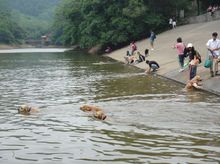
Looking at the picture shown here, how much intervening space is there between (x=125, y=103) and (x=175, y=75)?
8.50m

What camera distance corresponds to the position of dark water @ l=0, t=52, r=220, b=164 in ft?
29.8

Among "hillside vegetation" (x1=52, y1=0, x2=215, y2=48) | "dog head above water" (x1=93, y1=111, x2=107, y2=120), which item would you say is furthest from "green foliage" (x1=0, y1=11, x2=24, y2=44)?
"dog head above water" (x1=93, y1=111, x2=107, y2=120)

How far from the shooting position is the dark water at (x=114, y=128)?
29.8 ft

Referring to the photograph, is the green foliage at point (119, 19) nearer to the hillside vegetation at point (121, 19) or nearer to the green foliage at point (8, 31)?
the hillside vegetation at point (121, 19)

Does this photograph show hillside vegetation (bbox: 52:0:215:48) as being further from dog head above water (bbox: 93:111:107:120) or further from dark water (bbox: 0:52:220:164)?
dog head above water (bbox: 93:111:107:120)

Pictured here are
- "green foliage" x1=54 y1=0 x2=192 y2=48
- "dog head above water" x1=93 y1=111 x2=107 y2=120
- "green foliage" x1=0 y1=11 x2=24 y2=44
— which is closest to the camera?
"dog head above water" x1=93 y1=111 x2=107 y2=120

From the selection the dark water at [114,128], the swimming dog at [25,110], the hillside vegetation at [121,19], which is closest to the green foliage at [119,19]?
the hillside vegetation at [121,19]

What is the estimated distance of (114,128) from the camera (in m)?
11.4

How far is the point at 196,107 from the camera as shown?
14.2m

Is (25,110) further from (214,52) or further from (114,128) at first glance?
(214,52)

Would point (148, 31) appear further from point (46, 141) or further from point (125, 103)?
point (46, 141)

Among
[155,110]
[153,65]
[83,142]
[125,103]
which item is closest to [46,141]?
[83,142]

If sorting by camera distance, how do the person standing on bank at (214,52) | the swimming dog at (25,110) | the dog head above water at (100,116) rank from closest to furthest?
the dog head above water at (100,116) → the swimming dog at (25,110) → the person standing on bank at (214,52)

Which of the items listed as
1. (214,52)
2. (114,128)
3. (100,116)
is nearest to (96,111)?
(100,116)
